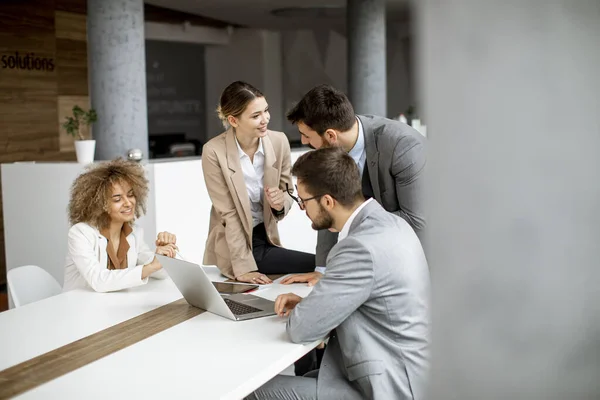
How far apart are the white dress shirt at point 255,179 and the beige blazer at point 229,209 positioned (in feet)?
0.13

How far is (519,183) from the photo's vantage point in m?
0.47

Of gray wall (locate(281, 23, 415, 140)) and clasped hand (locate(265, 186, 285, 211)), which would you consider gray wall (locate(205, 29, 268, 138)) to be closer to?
gray wall (locate(281, 23, 415, 140))

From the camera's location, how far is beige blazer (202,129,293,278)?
9.99ft

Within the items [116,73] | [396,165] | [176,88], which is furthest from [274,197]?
[176,88]

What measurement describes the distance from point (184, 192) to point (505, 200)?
4597 mm

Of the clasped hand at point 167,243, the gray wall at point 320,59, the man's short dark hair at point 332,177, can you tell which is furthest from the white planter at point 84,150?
the gray wall at point 320,59

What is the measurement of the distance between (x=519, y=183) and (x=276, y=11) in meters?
12.2

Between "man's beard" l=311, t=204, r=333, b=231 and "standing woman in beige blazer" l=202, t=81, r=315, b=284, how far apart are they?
2.19ft

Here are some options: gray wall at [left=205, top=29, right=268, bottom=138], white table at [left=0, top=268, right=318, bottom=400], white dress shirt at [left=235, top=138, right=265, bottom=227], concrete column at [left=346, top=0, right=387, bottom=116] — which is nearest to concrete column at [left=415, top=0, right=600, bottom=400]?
white table at [left=0, top=268, right=318, bottom=400]

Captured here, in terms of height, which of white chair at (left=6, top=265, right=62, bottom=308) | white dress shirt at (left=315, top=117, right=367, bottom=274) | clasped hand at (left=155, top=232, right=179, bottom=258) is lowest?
white chair at (left=6, top=265, right=62, bottom=308)

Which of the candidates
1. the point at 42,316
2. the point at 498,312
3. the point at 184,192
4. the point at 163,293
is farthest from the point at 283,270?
the point at 498,312

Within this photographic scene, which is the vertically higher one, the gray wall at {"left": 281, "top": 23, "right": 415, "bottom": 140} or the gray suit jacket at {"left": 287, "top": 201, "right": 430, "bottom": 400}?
the gray wall at {"left": 281, "top": 23, "right": 415, "bottom": 140}

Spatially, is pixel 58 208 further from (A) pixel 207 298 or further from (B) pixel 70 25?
(B) pixel 70 25

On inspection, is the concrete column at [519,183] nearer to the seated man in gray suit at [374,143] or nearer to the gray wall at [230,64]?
the seated man in gray suit at [374,143]
